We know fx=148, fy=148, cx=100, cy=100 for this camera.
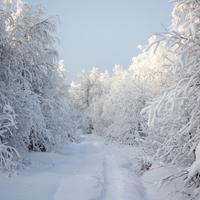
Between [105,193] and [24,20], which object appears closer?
[105,193]

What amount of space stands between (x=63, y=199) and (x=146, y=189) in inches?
92.0

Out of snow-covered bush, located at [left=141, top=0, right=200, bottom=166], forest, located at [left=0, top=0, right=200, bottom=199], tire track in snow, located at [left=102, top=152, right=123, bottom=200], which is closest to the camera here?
snow-covered bush, located at [left=141, top=0, right=200, bottom=166]

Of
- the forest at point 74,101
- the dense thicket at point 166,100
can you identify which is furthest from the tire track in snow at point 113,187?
the dense thicket at point 166,100

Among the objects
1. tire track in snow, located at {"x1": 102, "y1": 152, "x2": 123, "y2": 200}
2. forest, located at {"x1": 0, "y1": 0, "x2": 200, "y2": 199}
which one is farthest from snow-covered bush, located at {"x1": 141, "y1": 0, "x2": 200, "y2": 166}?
tire track in snow, located at {"x1": 102, "y1": 152, "x2": 123, "y2": 200}

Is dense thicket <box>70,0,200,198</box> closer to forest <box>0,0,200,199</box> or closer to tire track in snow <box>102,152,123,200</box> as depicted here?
forest <box>0,0,200,199</box>

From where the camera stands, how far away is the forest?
6.97 ft

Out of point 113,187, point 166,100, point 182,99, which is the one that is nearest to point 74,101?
point 113,187

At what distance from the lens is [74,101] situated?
8.92 meters

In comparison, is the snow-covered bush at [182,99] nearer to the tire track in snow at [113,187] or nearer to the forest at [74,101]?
the forest at [74,101]


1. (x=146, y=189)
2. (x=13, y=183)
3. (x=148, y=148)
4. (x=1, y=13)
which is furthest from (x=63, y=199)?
(x=1, y=13)

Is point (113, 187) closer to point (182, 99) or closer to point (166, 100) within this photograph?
point (166, 100)

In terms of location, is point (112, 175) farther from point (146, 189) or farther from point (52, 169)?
point (52, 169)

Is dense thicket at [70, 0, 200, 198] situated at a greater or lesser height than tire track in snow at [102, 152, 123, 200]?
greater

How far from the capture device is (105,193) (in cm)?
351
